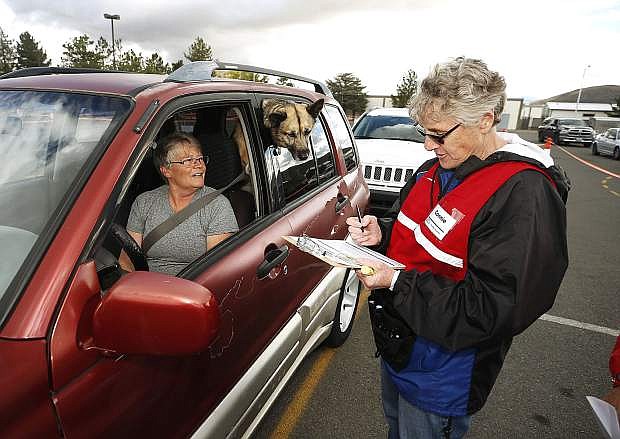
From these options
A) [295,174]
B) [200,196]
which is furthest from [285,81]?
[200,196]

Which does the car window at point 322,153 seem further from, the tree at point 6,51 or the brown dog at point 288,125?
Answer: the tree at point 6,51

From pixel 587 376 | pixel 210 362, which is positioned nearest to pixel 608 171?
pixel 587 376

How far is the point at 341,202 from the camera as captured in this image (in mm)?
3027

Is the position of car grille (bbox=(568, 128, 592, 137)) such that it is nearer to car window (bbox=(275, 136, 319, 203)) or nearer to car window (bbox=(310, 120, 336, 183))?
car window (bbox=(310, 120, 336, 183))

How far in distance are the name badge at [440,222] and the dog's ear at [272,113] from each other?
1.21 meters

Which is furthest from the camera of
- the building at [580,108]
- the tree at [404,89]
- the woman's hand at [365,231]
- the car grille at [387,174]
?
the building at [580,108]

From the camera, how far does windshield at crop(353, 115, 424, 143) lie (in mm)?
7168

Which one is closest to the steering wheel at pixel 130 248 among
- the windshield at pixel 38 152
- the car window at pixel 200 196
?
the car window at pixel 200 196

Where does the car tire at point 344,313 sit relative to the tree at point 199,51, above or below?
below

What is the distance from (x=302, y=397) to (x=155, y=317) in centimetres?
202

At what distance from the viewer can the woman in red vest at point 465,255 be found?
1.16 meters

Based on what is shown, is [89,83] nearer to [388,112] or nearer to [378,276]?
[378,276]

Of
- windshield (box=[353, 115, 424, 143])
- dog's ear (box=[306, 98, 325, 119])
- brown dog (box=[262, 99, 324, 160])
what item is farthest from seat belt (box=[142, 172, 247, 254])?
windshield (box=[353, 115, 424, 143])

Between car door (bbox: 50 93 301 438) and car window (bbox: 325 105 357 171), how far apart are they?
1297mm
